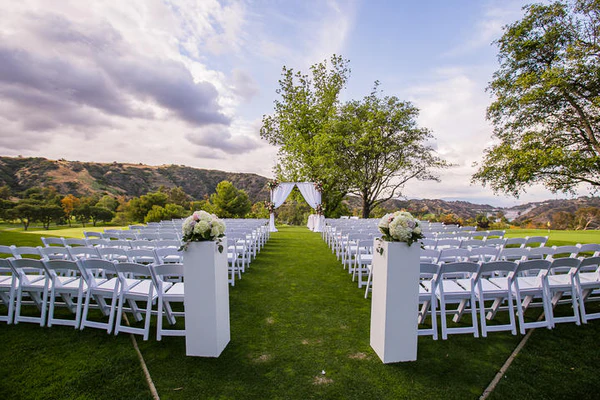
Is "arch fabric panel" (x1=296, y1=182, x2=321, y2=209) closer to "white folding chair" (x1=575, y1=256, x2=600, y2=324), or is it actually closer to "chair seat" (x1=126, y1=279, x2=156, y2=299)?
"white folding chair" (x1=575, y1=256, x2=600, y2=324)

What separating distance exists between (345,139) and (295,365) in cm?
1677

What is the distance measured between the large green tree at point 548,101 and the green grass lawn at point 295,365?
325 inches

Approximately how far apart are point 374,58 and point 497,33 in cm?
522

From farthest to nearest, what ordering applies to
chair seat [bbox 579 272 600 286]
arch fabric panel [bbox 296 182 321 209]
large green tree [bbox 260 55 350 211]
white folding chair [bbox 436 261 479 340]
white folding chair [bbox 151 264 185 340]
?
large green tree [bbox 260 55 350 211] → arch fabric panel [bbox 296 182 321 209] → chair seat [bbox 579 272 600 286] → white folding chair [bbox 436 261 479 340] → white folding chair [bbox 151 264 185 340]

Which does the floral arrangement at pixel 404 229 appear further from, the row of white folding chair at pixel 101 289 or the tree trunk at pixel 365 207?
the tree trunk at pixel 365 207

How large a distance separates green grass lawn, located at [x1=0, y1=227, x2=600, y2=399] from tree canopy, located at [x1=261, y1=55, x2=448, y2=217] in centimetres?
1416

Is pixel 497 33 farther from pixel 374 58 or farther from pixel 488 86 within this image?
pixel 374 58

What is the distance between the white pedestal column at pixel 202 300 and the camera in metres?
2.69

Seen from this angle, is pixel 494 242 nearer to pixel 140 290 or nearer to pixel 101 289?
pixel 140 290

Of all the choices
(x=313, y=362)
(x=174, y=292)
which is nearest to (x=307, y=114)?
(x=174, y=292)

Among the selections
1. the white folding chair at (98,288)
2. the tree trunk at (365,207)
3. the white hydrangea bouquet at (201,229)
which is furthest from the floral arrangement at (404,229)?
the tree trunk at (365,207)

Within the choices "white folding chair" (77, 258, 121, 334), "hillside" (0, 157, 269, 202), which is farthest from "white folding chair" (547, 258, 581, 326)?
"hillside" (0, 157, 269, 202)

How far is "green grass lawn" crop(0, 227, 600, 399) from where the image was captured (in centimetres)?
221

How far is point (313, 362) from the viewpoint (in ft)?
8.63
